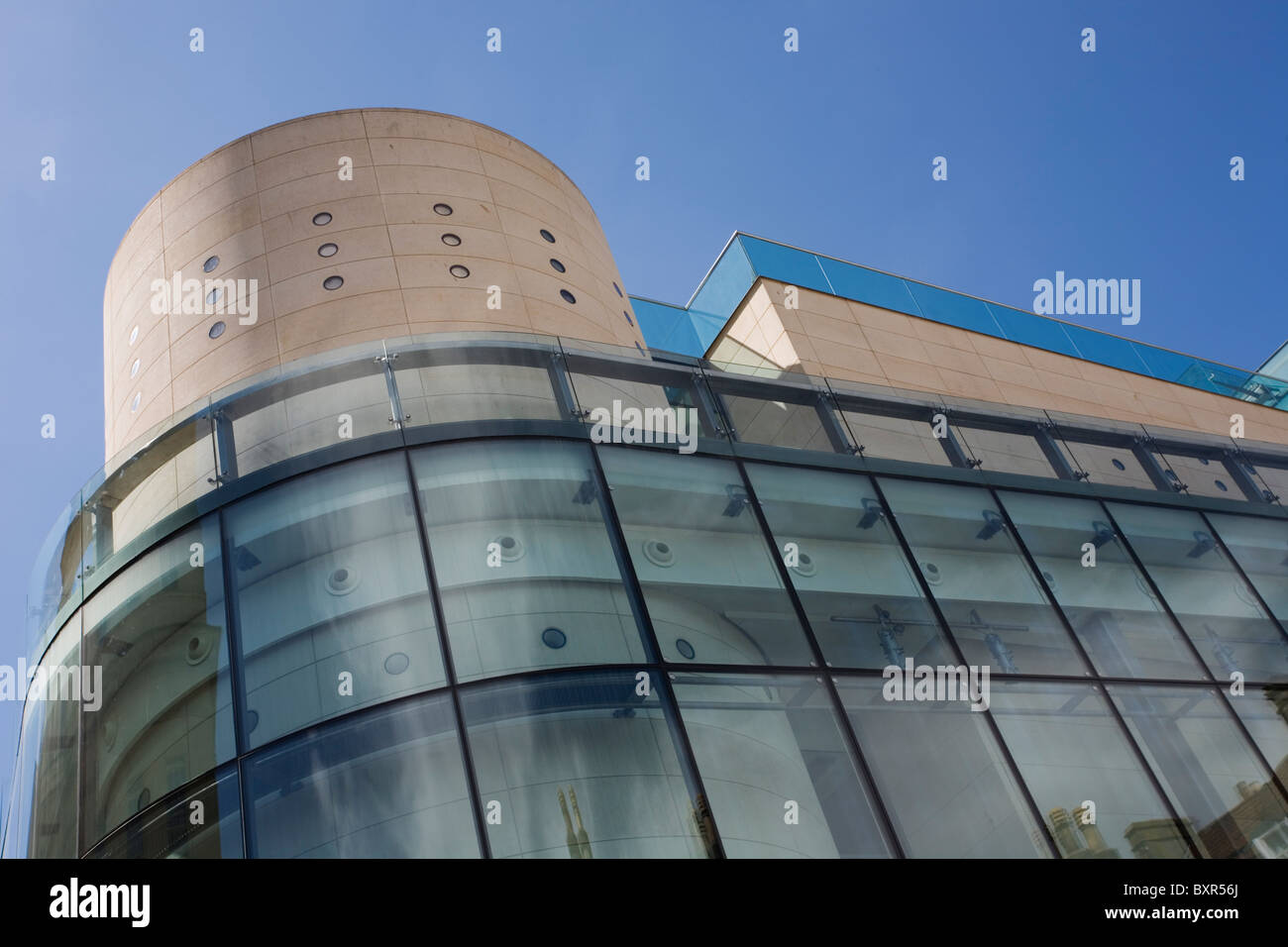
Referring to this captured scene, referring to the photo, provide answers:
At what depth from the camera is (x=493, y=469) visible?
14930mm

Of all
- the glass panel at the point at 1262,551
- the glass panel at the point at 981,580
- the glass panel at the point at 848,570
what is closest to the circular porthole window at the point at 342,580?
the glass panel at the point at 848,570

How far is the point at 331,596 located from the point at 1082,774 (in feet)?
30.4

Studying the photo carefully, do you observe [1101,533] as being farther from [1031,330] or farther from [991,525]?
[1031,330]

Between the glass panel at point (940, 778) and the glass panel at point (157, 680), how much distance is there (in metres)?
7.17

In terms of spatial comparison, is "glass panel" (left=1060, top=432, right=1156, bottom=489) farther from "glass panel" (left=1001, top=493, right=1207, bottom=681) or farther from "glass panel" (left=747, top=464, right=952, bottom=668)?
"glass panel" (left=747, top=464, right=952, bottom=668)

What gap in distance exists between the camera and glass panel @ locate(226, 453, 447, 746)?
1266cm

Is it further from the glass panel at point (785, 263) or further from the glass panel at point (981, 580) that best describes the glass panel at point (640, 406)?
the glass panel at point (785, 263)

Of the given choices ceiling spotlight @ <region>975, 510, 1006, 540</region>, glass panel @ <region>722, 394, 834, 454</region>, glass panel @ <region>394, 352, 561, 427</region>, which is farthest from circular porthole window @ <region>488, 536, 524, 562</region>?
ceiling spotlight @ <region>975, 510, 1006, 540</region>

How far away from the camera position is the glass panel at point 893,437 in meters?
17.5

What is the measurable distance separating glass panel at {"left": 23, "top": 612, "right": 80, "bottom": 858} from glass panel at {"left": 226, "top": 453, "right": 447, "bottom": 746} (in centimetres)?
257

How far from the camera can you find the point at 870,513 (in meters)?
16.5

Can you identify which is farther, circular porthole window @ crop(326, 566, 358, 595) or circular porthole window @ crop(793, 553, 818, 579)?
circular porthole window @ crop(793, 553, 818, 579)

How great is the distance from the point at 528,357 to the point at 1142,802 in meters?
9.98

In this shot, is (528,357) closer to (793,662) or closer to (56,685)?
(793,662)
